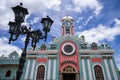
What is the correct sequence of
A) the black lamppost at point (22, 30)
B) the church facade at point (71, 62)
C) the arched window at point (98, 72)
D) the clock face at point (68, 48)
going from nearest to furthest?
the black lamppost at point (22, 30) < the arched window at point (98, 72) < the church facade at point (71, 62) < the clock face at point (68, 48)

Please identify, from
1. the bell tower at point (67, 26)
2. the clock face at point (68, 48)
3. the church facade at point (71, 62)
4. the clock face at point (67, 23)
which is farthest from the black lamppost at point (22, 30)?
the clock face at point (67, 23)

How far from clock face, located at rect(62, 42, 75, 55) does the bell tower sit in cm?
403

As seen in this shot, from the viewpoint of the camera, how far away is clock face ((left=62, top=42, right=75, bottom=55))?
24.6 m

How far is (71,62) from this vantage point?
77.1 ft

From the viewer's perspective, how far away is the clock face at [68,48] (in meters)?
24.6

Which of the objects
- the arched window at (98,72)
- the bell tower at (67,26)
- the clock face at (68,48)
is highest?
the bell tower at (67,26)

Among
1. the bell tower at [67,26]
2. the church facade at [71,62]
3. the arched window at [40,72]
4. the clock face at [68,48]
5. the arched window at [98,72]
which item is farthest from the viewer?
the bell tower at [67,26]

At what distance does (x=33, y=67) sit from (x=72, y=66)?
24.3ft

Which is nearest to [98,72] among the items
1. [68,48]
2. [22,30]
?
[68,48]

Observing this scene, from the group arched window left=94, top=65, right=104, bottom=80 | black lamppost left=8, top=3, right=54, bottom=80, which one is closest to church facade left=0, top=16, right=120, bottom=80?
arched window left=94, top=65, right=104, bottom=80

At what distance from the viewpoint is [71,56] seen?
79.2 feet

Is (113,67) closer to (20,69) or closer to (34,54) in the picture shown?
(34,54)

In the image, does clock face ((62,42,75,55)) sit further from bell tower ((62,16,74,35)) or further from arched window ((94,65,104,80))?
arched window ((94,65,104,80))

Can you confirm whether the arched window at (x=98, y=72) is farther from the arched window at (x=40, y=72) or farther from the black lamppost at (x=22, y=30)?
the black lamppost at (x=22, y=30)
